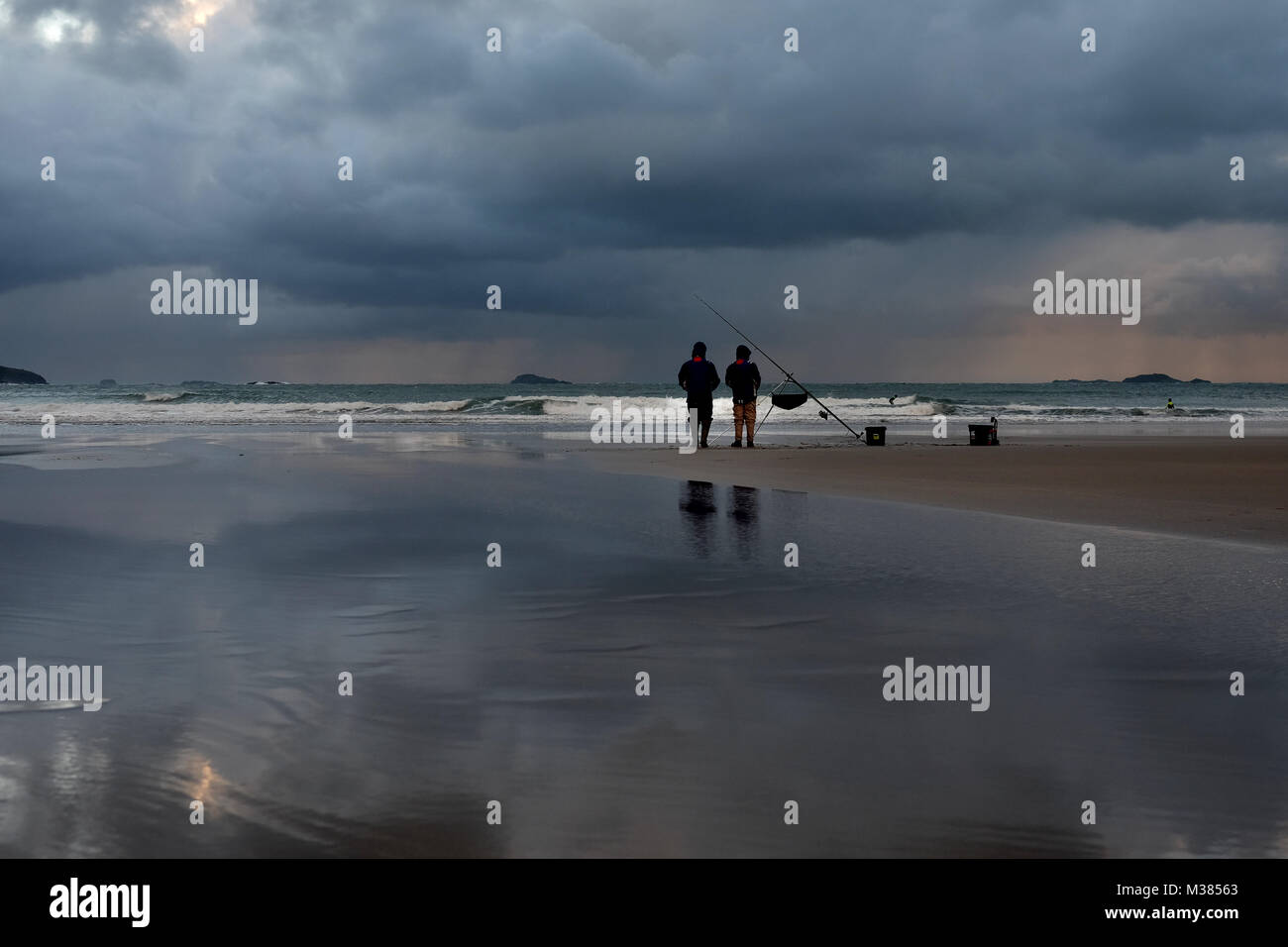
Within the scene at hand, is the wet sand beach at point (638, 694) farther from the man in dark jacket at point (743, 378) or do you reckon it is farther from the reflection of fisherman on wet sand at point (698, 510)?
the man in dark jacket at point (743, 378)

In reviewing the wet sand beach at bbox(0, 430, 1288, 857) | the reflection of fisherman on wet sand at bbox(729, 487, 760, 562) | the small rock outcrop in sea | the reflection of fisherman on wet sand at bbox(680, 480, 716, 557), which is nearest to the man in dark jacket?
the reflection of fisherman on wet sand at bbox(680, 480, 716, 557)

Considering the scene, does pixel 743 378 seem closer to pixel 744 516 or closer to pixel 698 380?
pixel 698 380

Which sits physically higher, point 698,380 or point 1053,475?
point 698,380

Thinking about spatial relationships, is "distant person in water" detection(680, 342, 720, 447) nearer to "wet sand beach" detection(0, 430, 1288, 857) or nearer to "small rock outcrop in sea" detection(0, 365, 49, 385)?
"wet sand beach" detection(0, 430, 1288, 857)

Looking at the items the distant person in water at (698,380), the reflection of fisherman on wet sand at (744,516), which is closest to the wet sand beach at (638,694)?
the reflection of fisherman on wet sand at (744,516)

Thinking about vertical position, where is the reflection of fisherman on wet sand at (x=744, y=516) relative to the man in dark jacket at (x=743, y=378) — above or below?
below

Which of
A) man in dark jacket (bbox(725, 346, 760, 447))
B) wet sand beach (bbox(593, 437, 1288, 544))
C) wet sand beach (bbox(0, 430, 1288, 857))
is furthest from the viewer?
man in dark jacket (bbox(725, 346, 760, 447))

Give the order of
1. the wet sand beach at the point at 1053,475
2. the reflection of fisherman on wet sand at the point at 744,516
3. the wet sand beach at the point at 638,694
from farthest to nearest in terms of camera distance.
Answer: the wet sand beach at the point at 1053,475 < the reflection of fisherman on wet sand at the point at 744,516 < the wet sand beach at the point at 638,694

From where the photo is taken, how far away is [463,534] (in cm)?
897

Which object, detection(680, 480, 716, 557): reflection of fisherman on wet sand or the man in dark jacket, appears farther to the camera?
the man in dark jacket

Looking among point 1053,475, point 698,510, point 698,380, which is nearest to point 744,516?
point 698,510

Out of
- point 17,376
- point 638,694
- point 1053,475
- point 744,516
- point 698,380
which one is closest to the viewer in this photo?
point 638,694
